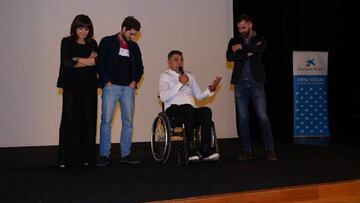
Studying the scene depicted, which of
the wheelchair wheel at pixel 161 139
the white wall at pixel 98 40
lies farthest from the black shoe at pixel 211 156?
the white wall at pixel 98 40

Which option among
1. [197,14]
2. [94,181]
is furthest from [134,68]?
[197,14]

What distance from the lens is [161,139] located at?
10.3 feet

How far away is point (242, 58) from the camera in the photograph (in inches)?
124

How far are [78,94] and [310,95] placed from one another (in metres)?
3.37

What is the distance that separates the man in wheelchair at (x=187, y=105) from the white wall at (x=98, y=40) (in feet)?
6.01

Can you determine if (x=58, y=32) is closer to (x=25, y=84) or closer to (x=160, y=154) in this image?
(x=25, y=84)

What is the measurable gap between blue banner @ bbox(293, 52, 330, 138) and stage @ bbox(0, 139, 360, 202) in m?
1.79

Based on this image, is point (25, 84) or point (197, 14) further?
point (197, 14)

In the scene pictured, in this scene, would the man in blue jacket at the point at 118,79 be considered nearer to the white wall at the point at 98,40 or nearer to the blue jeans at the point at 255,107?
the blue jeans at the point at 255,107

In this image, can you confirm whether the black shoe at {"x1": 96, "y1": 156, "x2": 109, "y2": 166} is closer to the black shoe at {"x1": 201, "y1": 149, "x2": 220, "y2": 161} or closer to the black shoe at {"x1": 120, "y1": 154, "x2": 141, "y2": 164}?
the black shoe at {"x1": 120, "y1": 154, "x2": 141, "y2": 164}

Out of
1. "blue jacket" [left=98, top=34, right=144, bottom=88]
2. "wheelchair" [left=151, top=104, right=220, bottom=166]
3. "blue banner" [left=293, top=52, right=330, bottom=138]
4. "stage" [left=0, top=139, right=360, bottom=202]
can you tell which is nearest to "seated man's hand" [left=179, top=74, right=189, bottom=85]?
"wheelchair" [left=151, top=104, right=220, bottom=166]

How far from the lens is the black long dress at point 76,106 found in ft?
9.75

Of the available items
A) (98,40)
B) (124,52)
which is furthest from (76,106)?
(98,40)

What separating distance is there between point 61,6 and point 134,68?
79.7 inches
